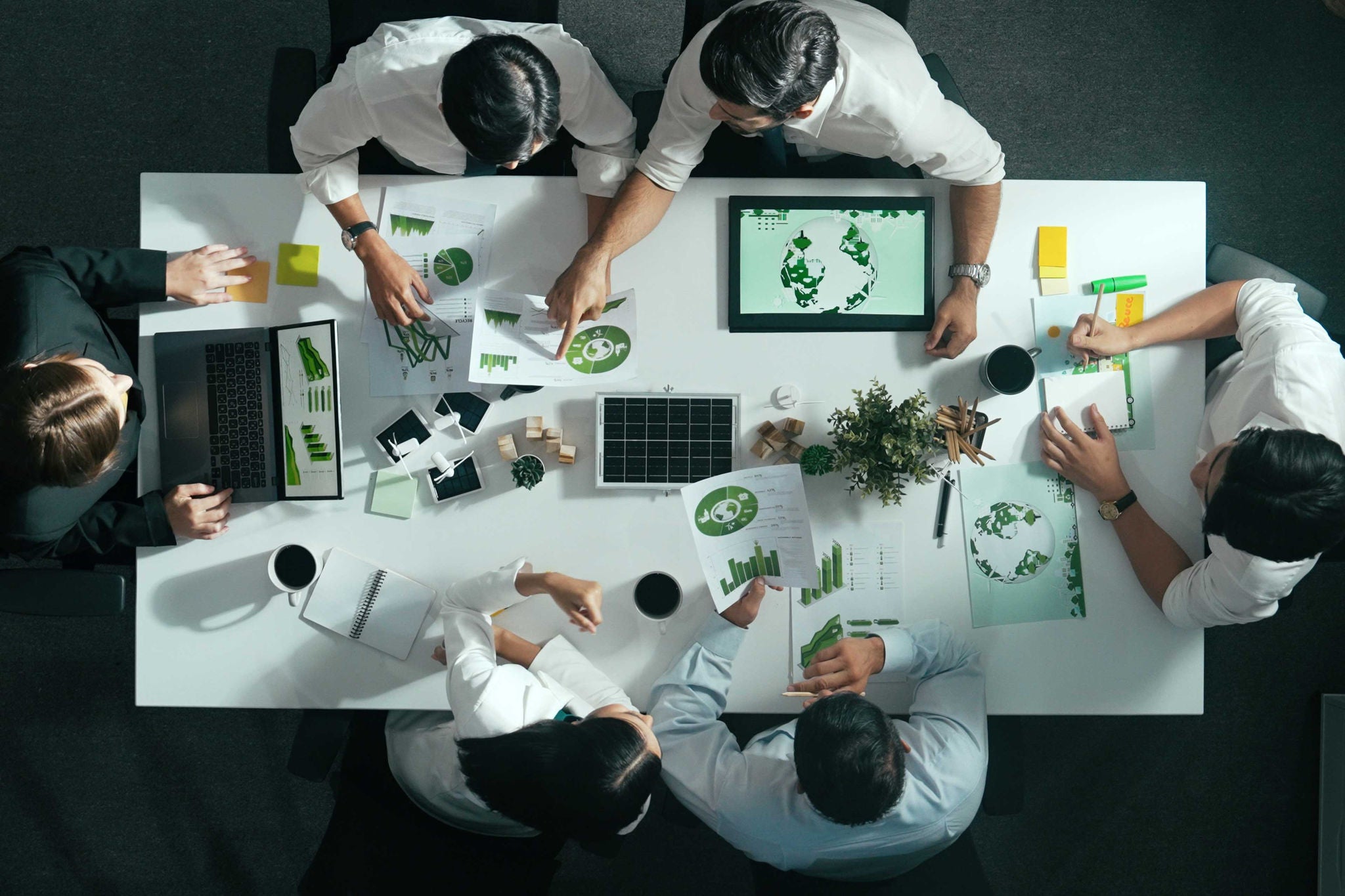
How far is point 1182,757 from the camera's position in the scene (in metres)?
2.45

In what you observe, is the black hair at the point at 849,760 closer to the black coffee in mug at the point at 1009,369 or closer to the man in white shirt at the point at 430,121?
the black coffee in mug at the point at 1009,369

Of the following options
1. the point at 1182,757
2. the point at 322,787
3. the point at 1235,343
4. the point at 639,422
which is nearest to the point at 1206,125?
the point at 1235,343

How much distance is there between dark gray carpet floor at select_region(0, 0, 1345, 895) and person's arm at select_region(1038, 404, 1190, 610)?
922mm

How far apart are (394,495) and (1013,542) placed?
1.23 metres

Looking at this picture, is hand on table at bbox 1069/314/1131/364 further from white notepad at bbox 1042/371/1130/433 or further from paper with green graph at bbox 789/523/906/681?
paper with green graph at bbox 789/523/906/681

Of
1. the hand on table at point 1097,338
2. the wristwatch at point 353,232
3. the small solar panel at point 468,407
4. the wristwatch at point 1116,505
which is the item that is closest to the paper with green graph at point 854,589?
the wristwatch at point 1116,505

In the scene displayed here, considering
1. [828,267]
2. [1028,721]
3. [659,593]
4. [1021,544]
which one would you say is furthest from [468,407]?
[1028,721]

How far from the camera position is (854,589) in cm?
174

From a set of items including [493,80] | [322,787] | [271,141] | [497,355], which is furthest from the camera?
[322,787]

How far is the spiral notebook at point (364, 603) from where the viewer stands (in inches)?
67.6

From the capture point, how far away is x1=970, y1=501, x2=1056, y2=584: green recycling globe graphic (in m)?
1.73

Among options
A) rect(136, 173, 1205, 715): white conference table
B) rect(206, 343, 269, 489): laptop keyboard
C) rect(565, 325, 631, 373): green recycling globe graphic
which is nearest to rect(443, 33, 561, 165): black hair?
rect(136, 173, 1205, 715): white conference table

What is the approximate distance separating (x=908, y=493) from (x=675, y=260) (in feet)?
2.16

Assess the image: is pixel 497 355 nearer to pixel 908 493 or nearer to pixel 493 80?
pixel 493 80
